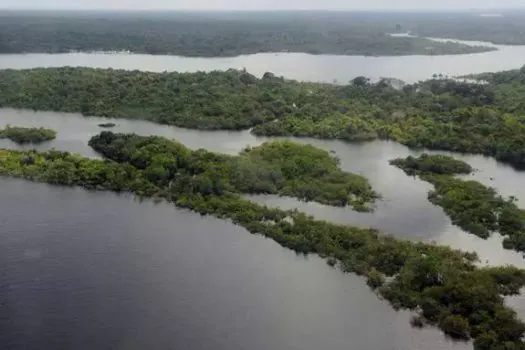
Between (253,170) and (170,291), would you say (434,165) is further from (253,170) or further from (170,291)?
(170,291)

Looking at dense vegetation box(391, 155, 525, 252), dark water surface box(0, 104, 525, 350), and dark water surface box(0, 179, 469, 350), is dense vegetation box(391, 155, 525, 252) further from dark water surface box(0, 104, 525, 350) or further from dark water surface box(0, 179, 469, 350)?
dark water surface box(0, 179, 469, 350)

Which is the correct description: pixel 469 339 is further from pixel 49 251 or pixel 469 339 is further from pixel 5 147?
pixel 5 147

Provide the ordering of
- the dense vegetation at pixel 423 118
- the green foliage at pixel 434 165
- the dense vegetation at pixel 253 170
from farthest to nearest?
the dense vegetation at pixel 423 118 < the green foliage at pixel 434 165 < the dense vegetation at pixel 253 170

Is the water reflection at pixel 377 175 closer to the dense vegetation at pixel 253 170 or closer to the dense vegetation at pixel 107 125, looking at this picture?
the dense vegetation at pixel 107 125

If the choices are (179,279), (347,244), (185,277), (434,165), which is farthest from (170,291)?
(434,165)

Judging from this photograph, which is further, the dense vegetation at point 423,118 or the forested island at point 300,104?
the forested island at point 300,104

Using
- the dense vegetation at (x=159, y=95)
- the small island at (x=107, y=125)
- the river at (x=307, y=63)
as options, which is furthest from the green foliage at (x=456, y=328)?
the river at (x=307, y=63)

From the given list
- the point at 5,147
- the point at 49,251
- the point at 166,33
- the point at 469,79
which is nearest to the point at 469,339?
the point at 49,251
